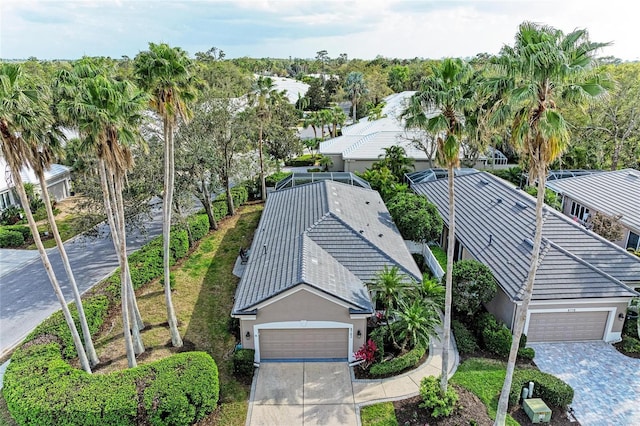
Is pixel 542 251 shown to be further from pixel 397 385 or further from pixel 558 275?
pixel 397 385

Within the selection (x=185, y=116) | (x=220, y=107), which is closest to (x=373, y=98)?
(x=220, y=107)

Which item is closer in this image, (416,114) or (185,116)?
(416,114)

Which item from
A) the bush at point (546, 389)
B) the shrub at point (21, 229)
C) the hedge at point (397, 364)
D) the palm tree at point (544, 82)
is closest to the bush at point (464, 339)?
the hedge at point (397, 364)

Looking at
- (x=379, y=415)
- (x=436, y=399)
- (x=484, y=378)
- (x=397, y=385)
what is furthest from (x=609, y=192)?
(x=379, y=415)

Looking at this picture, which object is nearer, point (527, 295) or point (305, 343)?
point (527, 295)

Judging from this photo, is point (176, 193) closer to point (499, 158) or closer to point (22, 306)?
point (22, 306)

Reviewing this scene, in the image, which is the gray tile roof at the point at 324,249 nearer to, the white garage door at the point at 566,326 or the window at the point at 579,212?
the white garage door at the point at 566,326
